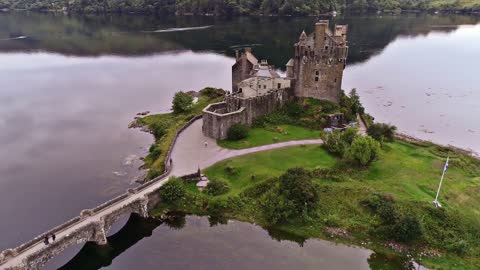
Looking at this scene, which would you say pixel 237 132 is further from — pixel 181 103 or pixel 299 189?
pixel 181 103

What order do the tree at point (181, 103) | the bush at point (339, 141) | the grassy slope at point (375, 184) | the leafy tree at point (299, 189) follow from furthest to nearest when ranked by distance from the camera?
the tree at point (181, 103) → the bush at point (339, 141) → the leafy tree at point (299, 189) → the grassy slope at point (375, 184)

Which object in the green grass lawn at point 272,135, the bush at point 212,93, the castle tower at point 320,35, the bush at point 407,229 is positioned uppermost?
the castle tower at point 320,35

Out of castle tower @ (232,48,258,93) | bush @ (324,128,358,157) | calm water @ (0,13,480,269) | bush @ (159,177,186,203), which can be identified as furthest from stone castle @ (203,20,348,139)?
calm water @ (0,13,480,269)

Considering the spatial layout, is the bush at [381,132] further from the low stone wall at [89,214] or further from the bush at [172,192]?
the low stone wall at [89,214]

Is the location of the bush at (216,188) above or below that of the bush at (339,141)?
below

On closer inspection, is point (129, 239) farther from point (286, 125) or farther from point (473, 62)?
point (473, 62)

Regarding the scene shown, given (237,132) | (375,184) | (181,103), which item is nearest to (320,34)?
(237,132)

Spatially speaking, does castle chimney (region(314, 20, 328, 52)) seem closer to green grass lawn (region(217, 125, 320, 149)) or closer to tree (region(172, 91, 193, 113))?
green grass lawn (region(217, 125, 320, 149))

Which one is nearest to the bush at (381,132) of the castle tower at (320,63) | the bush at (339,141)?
the bush at (339,141)
